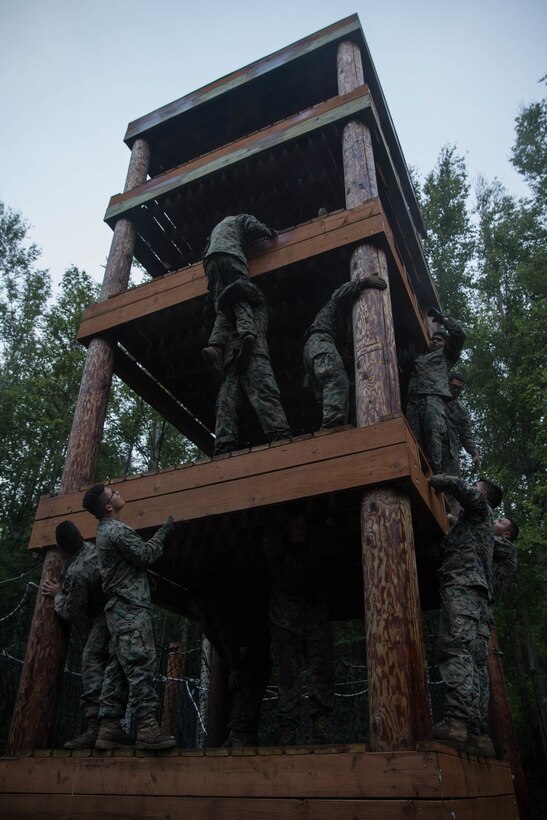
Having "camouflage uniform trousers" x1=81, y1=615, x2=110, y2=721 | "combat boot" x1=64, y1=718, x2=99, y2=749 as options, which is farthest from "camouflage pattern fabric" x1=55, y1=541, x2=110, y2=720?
"combat boot" x1=64, y1=718, x2=99, y2=749

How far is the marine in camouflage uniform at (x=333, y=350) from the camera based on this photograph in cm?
543

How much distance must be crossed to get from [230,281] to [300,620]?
3.51 m

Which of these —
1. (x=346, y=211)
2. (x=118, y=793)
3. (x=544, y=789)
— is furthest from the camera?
(x=544, y=789)

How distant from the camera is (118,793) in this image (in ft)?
12.7

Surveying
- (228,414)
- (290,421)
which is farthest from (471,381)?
(228,414)

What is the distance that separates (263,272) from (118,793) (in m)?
4.90

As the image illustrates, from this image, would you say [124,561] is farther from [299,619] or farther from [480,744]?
[480,744]

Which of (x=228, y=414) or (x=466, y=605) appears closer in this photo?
(x=466, y=605)

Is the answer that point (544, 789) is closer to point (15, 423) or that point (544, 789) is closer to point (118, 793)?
point (118, 793)

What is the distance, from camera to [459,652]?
4.23 meters

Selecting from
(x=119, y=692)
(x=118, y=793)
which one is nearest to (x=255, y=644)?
(x=119, y=692)

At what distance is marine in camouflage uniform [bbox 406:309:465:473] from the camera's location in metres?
6.39

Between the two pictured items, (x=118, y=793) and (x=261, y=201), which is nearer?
(x=118, y=793)

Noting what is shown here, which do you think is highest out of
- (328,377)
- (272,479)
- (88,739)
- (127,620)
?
(328,377)
